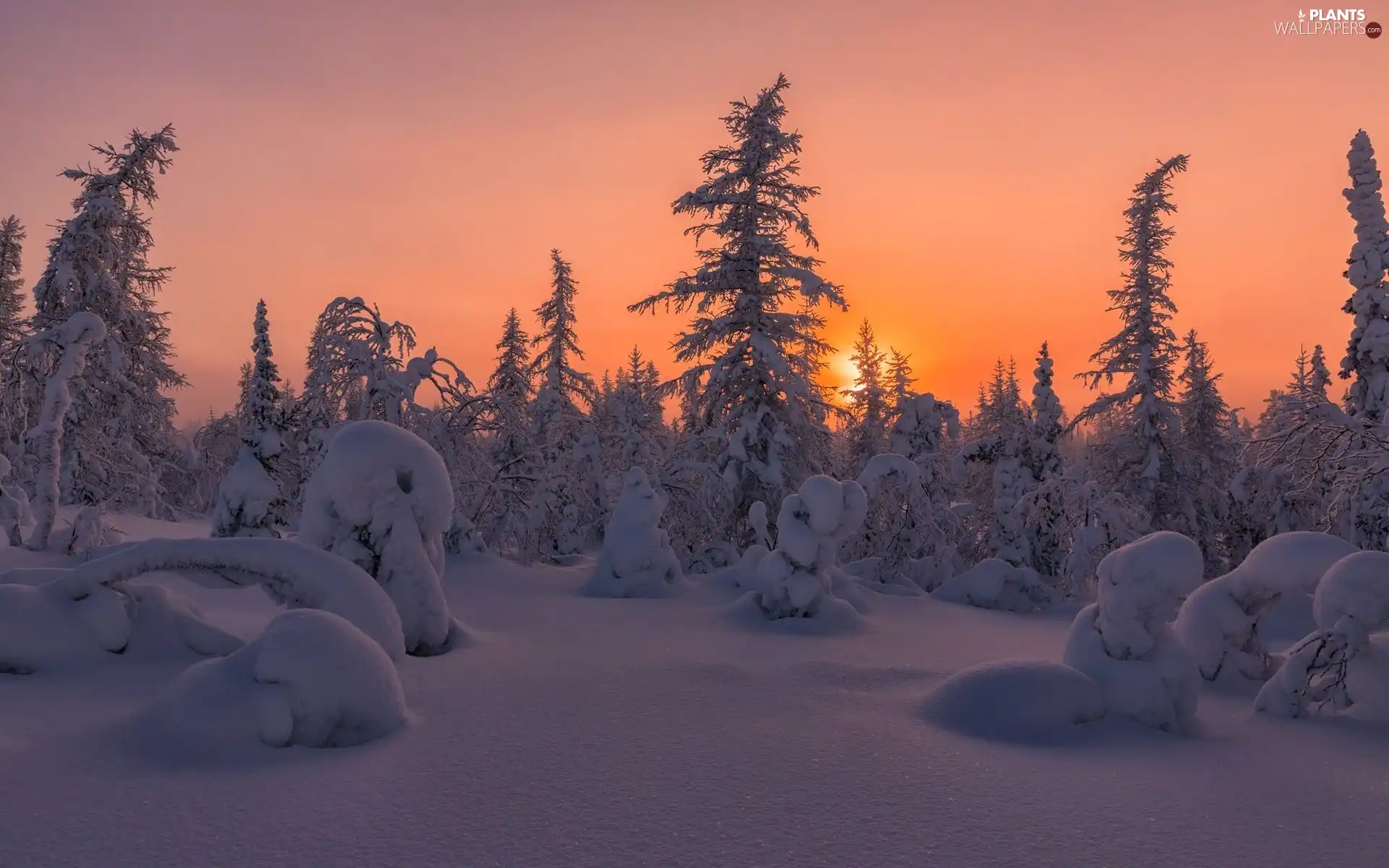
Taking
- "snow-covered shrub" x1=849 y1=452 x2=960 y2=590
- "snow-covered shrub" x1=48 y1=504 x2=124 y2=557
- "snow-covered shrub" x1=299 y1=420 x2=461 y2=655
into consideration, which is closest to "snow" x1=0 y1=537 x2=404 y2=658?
"snow-covered shrub" x1=299 y1=420 x2=461 y2=655

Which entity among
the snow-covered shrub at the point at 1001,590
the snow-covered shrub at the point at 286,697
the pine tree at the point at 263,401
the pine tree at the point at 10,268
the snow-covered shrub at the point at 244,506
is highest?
the pine tree at the point at 10,268

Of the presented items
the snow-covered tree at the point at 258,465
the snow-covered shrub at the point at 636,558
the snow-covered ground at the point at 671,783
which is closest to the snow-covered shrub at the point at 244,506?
the snow-covered tree at the point at 258,465

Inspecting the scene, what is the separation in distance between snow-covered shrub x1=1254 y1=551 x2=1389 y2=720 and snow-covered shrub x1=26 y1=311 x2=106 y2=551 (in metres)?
15.5

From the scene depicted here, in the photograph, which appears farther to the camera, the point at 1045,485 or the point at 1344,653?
the point at 1045,485

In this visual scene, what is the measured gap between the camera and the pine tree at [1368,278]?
16.7 m

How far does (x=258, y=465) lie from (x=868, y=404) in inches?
1007

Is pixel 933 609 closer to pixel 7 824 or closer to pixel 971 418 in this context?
pixel 7 824

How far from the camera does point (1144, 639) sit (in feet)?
18.5

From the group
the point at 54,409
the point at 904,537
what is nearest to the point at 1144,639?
the point at 904,537

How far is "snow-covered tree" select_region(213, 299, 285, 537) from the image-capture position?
15.2 metres

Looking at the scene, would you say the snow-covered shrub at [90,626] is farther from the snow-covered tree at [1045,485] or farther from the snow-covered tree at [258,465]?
the snow-covered tree at [1045,485]

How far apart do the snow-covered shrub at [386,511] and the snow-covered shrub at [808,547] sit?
4031 millimetres

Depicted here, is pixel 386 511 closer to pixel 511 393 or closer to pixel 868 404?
pixel 511 393

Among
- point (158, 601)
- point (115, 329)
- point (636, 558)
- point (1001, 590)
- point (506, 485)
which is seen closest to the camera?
point (158, 601)
